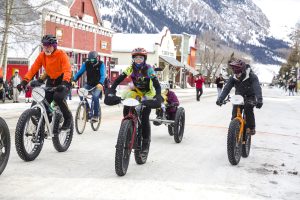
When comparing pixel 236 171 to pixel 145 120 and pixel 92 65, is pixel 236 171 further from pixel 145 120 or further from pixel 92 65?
pixel 92 65

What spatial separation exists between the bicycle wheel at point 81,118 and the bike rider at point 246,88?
368 centimetres

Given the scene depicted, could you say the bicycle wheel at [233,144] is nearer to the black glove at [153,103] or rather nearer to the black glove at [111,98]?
the black glove at [153,103]

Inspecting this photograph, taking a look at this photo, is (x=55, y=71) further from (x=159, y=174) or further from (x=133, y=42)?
(x=133, y=42)

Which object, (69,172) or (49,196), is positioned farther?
(69,172)

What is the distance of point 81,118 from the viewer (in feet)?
35.9

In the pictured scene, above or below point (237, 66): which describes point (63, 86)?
below

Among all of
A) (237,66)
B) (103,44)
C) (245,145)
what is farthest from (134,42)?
(237,66)

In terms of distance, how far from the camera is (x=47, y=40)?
23.9 ft

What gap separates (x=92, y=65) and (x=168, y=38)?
196ft

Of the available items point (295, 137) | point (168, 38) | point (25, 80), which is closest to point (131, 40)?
point (168, 38)

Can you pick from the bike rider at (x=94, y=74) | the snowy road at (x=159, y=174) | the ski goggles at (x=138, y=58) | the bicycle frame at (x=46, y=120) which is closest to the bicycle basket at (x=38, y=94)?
the bicycle frame at (x=46, y=120)

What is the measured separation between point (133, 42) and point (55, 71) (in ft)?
189

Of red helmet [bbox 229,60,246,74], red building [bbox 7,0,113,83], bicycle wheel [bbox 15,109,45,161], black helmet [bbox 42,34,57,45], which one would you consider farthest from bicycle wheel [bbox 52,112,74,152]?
red building [bbox 7,0,113,83]

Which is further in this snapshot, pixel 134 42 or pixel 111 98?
pixel 134 42
